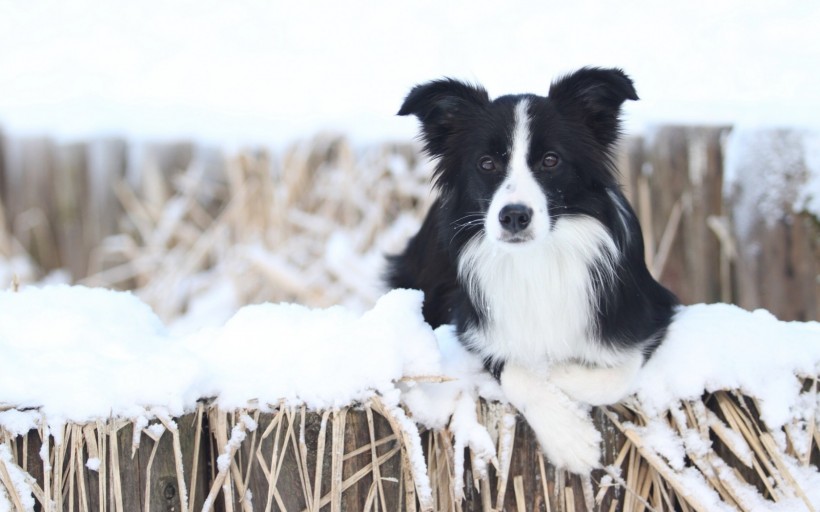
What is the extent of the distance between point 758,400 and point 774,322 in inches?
11.8

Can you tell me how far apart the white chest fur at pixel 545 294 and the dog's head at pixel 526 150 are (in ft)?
0.31

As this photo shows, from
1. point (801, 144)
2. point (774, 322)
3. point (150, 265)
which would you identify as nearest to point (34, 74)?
point (150, 265)

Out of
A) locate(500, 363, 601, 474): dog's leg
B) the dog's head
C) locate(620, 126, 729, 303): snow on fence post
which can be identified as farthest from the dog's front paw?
locate(620, 126, 729, 303): snow on fence post

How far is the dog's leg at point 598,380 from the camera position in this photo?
Answer: 2613mm

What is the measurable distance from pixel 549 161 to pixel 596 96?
0.29 m

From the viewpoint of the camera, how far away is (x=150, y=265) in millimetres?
6969

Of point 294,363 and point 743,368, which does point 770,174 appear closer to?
point 743,368

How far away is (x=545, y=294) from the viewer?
2.84 meters

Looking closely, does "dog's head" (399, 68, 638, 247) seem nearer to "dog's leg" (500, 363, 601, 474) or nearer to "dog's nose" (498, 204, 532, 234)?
"dog's nose" (498, 204, 532, 234)

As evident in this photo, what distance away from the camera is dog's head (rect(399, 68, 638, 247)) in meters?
2.62

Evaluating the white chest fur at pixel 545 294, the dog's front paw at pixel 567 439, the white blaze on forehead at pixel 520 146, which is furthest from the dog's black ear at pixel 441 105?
the dog's front paw at pixel 567 439

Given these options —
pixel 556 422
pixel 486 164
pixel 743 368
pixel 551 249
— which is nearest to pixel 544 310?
pixel 551 249

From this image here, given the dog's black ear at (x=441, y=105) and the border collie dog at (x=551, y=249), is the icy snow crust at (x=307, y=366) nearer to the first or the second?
the border collie dog at (x=551, y=249)

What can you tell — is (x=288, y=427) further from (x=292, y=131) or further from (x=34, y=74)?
(x=34, y=74)
